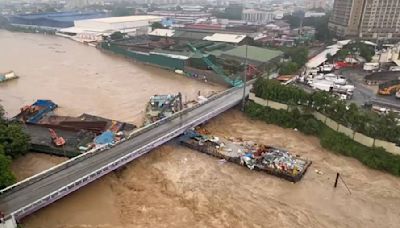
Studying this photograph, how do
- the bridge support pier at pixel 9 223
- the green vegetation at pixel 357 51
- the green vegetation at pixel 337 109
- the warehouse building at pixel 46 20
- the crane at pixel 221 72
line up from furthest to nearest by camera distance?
the warehouse building at pixel 46 20
the green vegetation at pixel 357 51
the crane at pixel 221 72
the green vegetation at pixel 337 109
the bridge support pier at pixel 9 223

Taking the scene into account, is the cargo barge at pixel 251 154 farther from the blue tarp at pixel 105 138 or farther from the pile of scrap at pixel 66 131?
the pile of scrap at pixel 66 131

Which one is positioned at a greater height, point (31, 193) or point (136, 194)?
point (31, 193)

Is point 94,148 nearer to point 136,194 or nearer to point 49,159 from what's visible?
point 49,159

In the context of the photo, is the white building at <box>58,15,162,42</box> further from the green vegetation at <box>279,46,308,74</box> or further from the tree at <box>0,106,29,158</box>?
the tree at <box>0,106,29,158</box>

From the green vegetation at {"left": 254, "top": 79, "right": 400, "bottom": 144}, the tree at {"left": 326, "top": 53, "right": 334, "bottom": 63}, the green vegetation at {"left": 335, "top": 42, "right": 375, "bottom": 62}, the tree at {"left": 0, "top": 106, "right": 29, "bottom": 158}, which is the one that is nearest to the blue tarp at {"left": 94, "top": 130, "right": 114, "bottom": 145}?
the tree at {"left": 0, "top": 106, "right": 29, "bottom": 158}

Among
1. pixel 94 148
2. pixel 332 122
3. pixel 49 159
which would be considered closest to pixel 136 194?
pixel 94 148

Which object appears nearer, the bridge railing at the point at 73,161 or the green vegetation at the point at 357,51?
the bridge railing at the point at 73,161

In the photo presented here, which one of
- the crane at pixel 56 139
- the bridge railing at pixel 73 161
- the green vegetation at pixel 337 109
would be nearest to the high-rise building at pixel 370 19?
the green vegetation at pixel 337 109
